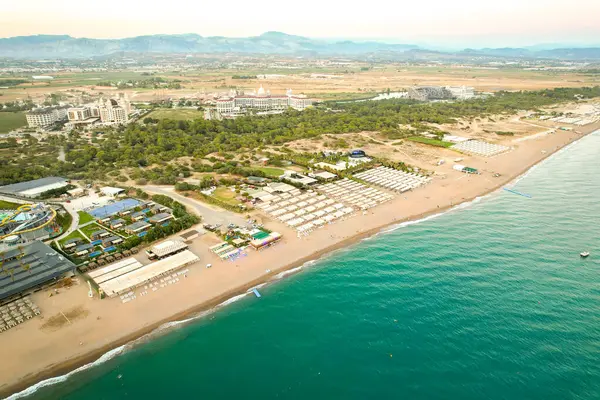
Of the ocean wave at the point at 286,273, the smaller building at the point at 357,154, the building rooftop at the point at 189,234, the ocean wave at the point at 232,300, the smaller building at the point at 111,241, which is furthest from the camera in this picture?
the smaller building at the point at 357,154

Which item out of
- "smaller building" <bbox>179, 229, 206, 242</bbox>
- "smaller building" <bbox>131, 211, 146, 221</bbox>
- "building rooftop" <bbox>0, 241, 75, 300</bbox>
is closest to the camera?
"building rooftop" <bbox>0, 241, 75, 300</bbox>

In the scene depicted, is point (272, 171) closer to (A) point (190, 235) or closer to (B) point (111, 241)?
(A) point (190, 235)

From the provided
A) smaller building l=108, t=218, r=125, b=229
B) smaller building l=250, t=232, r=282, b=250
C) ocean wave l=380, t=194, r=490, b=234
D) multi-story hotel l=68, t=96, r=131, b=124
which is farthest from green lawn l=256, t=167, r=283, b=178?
multi-story hotel l=68, t=96, r=131, b=124

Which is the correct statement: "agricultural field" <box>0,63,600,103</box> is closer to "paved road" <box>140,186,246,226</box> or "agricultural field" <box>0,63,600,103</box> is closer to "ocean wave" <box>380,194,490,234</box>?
"ocean wave" <box>380,194,490,234</box>

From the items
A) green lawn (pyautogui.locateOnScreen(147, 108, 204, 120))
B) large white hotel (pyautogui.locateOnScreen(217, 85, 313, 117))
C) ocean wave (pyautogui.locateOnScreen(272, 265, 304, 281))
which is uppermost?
large white hotel (pyautogui.locateOnScreen(217, 85, 313, 117))

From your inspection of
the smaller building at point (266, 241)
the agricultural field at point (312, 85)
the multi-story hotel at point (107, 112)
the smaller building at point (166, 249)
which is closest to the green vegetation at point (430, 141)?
the smaller building at point (266, 241)

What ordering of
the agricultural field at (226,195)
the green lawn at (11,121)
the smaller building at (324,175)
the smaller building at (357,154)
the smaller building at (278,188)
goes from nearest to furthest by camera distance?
1. the agricultural field at (226,195)
2. the smaller building at (278,188)
3. the smaller building at (324,175)
4. the smaller building at (357,154)
5. the green lawn at (11,121)

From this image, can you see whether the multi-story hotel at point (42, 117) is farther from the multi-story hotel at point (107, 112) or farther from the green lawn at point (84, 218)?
the green lawn at point (84, 218)
